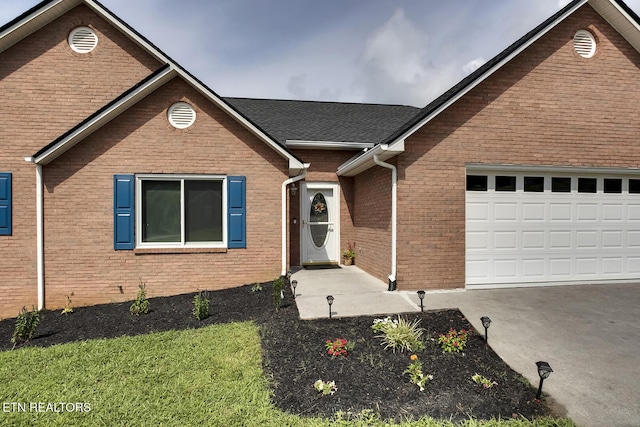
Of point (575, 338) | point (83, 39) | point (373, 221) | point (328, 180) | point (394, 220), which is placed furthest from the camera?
point (328, 180)

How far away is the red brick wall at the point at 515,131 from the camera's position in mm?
7086

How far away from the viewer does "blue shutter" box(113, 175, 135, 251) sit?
7301mm

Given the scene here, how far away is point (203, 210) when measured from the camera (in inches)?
307

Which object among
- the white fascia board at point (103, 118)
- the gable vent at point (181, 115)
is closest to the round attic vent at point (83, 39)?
the white fascia board at point (103, 118)

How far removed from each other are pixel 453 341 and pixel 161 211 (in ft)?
21.4

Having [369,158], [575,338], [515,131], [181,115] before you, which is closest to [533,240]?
[515,131]

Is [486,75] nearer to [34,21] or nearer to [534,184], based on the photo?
[534,184]

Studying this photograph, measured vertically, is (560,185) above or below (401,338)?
above

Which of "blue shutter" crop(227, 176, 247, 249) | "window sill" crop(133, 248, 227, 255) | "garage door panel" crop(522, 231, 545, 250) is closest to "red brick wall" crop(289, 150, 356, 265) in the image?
"blue shutter" crop(227, 176, 247, 249)

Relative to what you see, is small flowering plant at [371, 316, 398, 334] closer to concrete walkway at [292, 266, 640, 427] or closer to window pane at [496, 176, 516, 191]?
concrete walkway at [292, 266, 640, 427]

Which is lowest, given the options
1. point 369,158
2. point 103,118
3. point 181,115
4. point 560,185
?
point 560,185

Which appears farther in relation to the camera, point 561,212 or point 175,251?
point 561,212

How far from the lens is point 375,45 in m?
17.2

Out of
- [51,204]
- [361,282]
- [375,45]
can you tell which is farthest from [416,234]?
[375,45]
